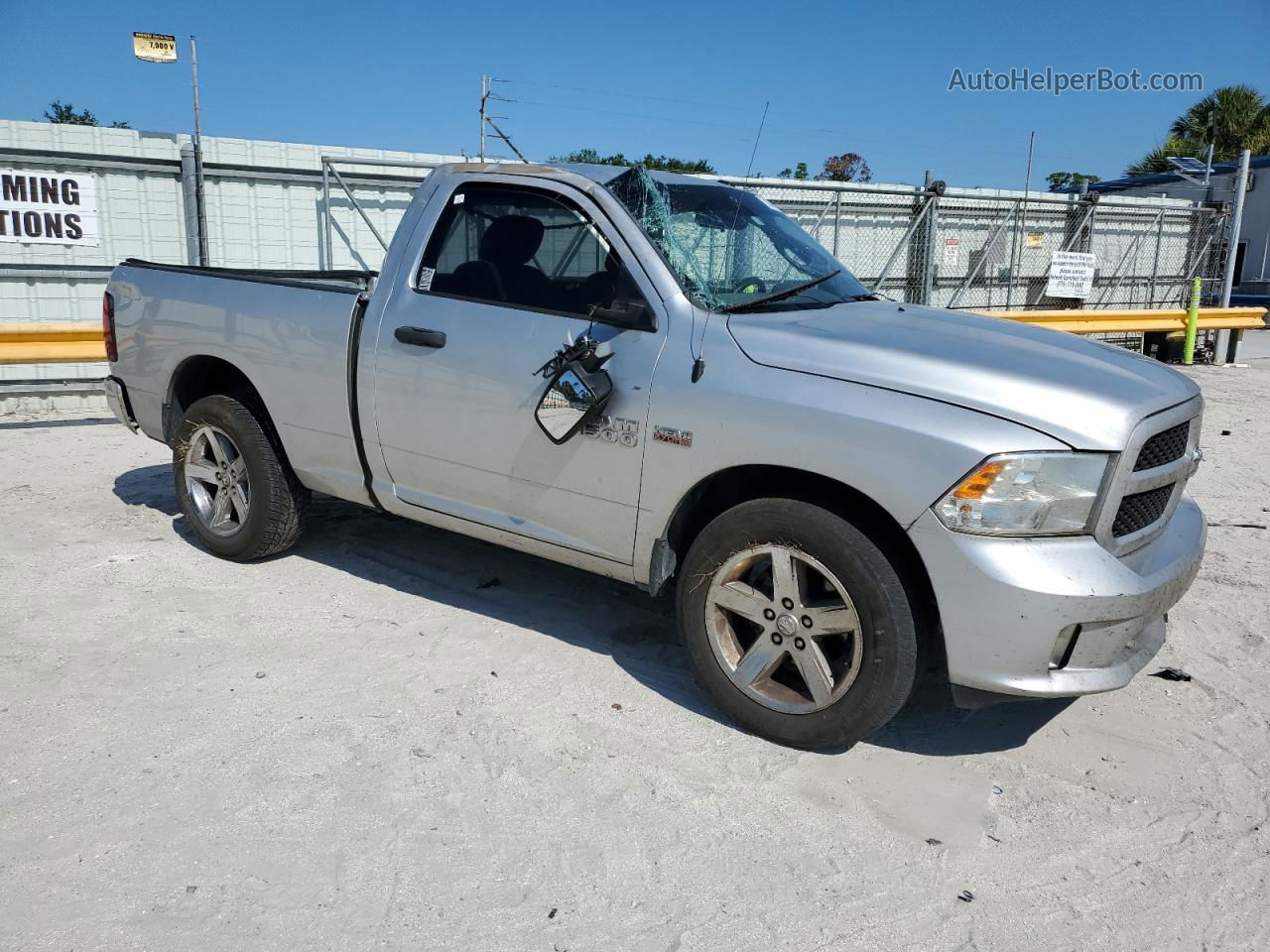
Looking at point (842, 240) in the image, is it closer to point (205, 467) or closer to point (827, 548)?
point (205, 467)

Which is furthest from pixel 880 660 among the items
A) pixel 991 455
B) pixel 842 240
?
pixel 842 240

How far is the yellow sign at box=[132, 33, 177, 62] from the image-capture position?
463 inches

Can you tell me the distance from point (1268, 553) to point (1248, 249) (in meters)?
29.7

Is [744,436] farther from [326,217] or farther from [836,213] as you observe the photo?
[836,213]

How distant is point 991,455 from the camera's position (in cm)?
300

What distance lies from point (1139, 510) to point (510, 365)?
2.27 m

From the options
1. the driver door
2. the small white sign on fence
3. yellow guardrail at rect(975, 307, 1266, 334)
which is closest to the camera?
the driver door

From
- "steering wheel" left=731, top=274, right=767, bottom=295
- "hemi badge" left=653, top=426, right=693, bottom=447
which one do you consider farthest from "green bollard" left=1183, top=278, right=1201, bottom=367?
"hemi badge" left=653, top=426, right=693, bottom=447

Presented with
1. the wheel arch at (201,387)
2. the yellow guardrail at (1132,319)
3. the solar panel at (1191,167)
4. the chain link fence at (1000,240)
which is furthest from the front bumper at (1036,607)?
the solar panel at (1191,167)

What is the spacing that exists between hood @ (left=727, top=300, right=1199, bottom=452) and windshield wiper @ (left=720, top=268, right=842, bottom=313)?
73 mm

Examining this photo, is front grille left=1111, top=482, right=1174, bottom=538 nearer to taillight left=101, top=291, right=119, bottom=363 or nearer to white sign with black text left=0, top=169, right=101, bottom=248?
taillight left=101, top=291, right=119, bottom=363

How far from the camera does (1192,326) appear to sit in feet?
48.0

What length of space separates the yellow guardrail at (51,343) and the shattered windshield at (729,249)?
6.51m

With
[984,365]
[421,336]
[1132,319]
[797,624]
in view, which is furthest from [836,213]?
[797,624]
